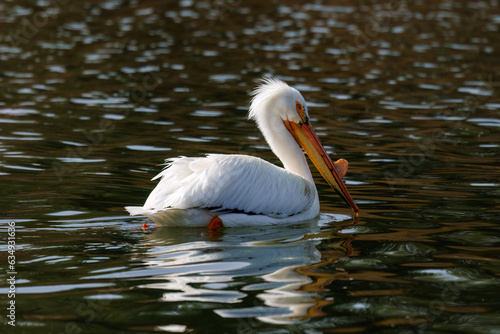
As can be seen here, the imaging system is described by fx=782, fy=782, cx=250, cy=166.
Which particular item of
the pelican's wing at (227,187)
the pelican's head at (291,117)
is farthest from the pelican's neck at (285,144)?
the pelican's wing at (227,187)

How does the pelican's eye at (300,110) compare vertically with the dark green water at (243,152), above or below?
above

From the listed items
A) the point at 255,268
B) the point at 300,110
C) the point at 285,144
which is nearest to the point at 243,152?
the point at 285,144

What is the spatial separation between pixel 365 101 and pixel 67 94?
4.38m

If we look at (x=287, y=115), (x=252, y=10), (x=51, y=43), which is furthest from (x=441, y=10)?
(x=287, y=115)

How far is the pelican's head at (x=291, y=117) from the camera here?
6.53m

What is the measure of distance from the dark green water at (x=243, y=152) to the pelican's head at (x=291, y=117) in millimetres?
336

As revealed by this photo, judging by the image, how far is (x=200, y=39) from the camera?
16.7 meters

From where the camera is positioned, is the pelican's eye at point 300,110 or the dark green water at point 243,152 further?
the pelican's eye at point 300,110

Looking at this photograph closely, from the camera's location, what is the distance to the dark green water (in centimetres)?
425

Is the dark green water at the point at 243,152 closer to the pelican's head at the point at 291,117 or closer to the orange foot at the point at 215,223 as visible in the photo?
the orange foot at the point at 215,223

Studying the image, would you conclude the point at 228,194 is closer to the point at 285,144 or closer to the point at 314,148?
the point at 285,144

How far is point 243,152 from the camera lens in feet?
28.0

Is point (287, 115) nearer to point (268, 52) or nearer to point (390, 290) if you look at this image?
point (390, 290)

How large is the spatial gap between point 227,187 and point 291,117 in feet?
4.09
